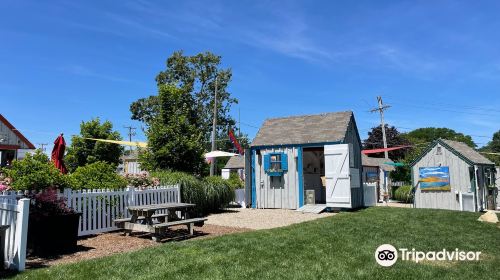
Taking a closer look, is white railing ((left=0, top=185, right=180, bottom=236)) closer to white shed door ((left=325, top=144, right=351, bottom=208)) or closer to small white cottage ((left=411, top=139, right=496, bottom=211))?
white shed door ((left=325, top=144, right=351, bottom=208))

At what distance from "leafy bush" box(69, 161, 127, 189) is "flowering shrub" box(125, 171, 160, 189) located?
88 cm

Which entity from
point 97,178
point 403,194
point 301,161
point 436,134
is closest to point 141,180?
point 97,178

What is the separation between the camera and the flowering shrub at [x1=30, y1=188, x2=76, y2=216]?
22.4ft

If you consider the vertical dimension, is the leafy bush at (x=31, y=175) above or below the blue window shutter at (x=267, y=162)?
below

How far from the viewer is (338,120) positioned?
1576 cm

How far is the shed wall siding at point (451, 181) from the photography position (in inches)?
610

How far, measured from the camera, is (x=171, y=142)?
47.5ft

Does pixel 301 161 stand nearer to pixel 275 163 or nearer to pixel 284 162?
pixel 284 162

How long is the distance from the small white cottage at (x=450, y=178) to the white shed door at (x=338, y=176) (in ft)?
13.9

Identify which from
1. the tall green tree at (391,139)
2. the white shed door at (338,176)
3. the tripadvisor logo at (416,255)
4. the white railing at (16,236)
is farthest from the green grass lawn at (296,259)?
the tall green tree at (391,139)

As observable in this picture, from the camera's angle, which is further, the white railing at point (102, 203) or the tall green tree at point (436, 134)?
the tall green tree at point (436, 134)

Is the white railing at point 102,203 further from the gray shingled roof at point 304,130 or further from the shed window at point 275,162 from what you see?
the gray shingled roof at point 304,130

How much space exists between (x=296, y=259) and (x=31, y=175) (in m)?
5.48

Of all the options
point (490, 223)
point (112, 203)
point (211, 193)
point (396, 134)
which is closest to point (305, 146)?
point (211, 193)
